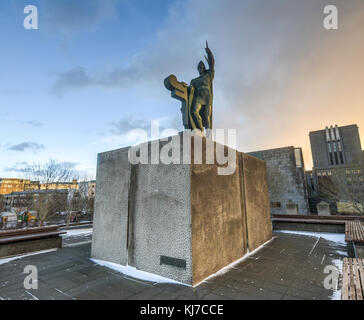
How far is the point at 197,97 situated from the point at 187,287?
5150 mm

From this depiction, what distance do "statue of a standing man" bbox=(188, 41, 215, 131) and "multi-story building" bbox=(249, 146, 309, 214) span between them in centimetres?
1836

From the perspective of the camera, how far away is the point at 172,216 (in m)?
4.33

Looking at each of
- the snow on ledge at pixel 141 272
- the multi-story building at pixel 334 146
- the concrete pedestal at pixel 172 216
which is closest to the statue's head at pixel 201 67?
the concrete pedestal at pixel 172 216

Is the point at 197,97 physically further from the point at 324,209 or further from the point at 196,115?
the point at 324,209

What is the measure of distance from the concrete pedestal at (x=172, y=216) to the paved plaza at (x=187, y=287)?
0.41 metres

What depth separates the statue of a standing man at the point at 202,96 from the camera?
20.4 feet

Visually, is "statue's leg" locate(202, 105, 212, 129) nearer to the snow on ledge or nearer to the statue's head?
the statue's head

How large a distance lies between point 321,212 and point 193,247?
17.7 meters

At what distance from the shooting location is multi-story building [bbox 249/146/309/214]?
20.9 metres

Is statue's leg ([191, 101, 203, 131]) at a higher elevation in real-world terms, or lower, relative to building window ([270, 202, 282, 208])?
higher

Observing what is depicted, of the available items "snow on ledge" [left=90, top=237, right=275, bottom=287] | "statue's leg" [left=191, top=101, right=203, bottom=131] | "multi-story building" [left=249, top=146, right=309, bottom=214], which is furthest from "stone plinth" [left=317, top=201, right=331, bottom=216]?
"statue's leg" [left=191, top=101, right=203, bottom=131]

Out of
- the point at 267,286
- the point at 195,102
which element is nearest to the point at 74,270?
the point at 267,286

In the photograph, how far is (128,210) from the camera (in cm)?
514

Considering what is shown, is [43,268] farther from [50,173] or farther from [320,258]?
[50,173]
